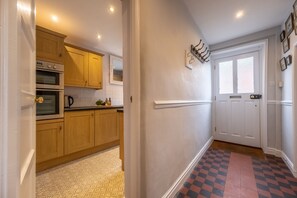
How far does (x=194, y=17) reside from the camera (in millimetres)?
2250

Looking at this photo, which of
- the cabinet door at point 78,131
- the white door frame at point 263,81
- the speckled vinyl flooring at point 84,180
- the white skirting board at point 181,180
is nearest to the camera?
the white skirting board at point 181,180

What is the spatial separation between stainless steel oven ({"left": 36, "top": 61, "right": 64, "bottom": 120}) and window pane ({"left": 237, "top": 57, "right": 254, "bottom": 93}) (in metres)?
3.77

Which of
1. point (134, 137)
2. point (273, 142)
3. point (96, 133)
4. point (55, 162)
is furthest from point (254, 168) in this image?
point (55, 162)

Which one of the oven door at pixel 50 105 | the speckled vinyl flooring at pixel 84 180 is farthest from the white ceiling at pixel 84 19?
the speckled vinyl flooring at pixel 84 180

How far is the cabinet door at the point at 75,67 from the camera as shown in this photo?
104 inches

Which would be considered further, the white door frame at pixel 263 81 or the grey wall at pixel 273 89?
the white door frame at pixel 263 81

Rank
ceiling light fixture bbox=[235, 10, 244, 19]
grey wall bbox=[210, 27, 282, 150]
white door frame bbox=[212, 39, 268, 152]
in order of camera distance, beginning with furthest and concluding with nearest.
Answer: white door frame bbox=[212, 39, 268, 152] < grey wall bbox=[210, 27, 282, 150] < ceiling light fixture bbox=[235, 10, 244, 19]

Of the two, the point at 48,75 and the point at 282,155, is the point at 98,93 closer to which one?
the point at 48,75

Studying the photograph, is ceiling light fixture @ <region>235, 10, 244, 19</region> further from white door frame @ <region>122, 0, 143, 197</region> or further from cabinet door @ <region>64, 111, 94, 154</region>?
cabinet door @ <region>64, 111, 94, 154</region>

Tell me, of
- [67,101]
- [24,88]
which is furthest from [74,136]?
[24,88]

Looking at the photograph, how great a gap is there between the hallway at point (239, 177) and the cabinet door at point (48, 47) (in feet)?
8.90

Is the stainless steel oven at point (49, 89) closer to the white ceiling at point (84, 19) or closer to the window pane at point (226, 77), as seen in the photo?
the white ceiling at point (84, 19)

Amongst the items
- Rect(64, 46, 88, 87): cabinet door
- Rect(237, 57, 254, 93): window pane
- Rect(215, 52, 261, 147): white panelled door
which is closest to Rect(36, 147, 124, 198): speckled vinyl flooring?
Rect(64, 46, 88, 87): cabinet door

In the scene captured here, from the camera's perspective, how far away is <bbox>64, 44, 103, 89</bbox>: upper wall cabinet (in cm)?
267
